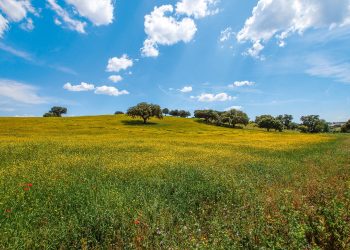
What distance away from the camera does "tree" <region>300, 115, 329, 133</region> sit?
144 metres

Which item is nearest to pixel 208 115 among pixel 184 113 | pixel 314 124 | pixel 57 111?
pixel 184 113

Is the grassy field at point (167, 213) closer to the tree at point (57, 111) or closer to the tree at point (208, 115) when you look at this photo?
the tree at point (208, 115)

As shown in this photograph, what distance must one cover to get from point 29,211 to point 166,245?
488 centimetres

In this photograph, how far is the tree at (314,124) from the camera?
14424cm

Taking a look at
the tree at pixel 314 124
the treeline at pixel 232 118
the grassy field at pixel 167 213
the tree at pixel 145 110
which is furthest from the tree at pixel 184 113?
the grassy field at pixel 167 213

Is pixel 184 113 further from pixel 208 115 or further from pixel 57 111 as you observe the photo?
pixel 57 111

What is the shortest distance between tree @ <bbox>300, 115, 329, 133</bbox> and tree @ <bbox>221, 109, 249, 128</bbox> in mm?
54842

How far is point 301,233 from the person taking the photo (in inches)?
204

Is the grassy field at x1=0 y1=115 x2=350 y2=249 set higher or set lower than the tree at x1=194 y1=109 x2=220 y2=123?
lower

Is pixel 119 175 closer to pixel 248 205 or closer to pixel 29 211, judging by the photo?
pixel 29 211

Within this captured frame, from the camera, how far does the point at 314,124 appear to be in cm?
14712

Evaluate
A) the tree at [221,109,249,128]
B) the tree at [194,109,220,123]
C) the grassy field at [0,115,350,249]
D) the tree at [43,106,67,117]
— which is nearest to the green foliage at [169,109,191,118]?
the tree at [194,109,220,123]

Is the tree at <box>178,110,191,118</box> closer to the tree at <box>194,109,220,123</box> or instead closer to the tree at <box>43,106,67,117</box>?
the tree at <box>194,109,220,123</box>

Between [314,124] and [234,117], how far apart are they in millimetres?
66868
